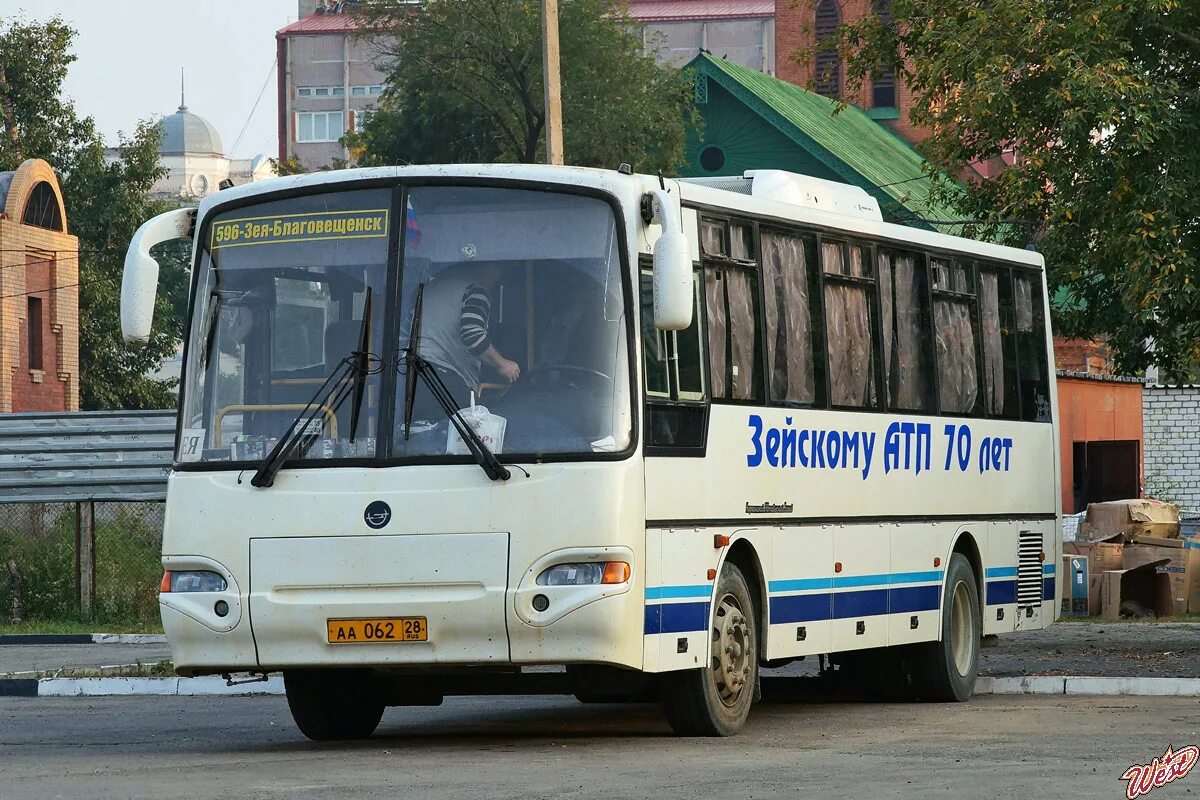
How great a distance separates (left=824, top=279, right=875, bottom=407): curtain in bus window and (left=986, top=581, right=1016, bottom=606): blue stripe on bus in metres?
2.57

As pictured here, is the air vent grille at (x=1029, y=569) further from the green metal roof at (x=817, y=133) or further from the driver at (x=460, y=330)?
the green metal roof at (x=817, y=133)

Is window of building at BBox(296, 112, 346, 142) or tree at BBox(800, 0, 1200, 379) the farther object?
window of building at BBox(296, 112, 346, 142)

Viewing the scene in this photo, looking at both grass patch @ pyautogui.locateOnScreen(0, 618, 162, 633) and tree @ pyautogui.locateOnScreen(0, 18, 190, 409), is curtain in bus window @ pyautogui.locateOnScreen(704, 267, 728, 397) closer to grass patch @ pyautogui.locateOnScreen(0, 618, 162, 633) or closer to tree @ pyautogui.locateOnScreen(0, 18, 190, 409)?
grass patch @ pyautogui.locateOnScreen(0, 618, 162, 633)

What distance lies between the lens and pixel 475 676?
39.3ft

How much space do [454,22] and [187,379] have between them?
43.5m

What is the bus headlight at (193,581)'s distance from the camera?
11539 millimetres

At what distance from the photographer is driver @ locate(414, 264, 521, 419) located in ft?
37.3

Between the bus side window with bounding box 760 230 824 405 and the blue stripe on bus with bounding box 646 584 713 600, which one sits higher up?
the bus side window with bounding box 760 230 824 405

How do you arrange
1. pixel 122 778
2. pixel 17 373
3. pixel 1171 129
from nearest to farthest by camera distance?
pixel 122 778 → pixel 1171 129 → pixel 17 373

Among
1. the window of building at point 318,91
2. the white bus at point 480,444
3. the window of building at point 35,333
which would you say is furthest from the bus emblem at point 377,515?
the window of building at point 318,91

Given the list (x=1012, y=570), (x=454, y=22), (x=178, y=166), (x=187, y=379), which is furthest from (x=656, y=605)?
(x=178, y=166)

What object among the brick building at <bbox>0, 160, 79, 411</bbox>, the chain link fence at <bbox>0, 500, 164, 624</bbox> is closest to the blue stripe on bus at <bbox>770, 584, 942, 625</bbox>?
the chain link fence at <bbox>0, 500, 164, 624</bbox>

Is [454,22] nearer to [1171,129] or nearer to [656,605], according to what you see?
[1171,129]

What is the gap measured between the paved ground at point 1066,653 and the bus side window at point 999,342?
2076mm
